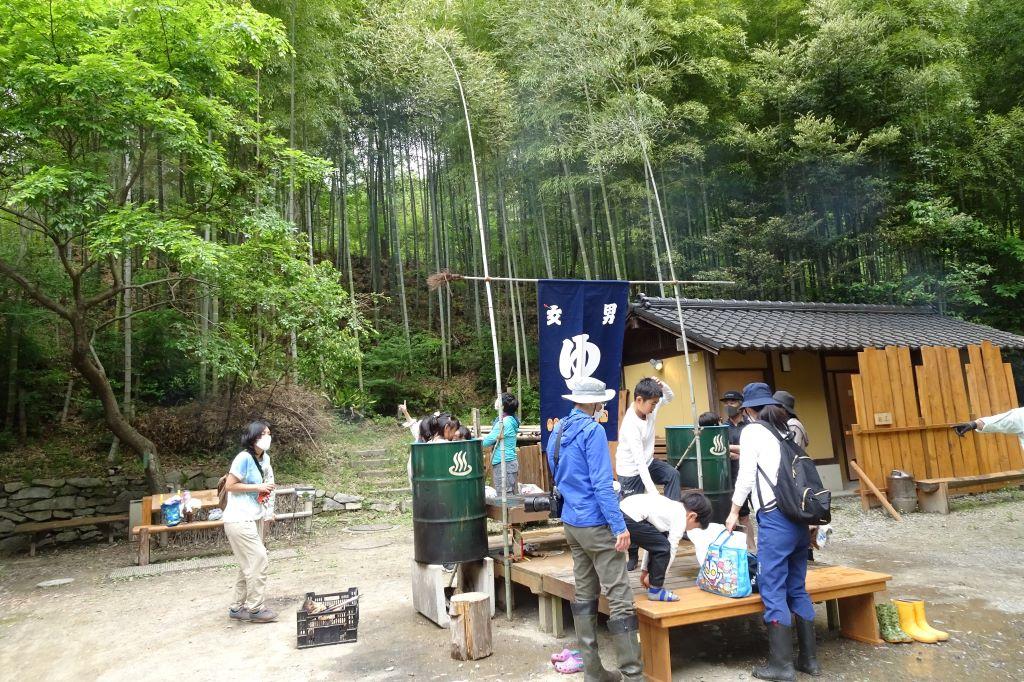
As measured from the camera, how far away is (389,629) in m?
3.97

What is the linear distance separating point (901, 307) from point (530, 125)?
24.6ft

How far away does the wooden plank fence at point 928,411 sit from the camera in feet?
23.8

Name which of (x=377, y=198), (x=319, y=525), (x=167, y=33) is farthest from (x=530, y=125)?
(x=319, y=525)

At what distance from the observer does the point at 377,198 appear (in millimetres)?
16062

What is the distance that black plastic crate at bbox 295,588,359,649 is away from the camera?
3.69 meters

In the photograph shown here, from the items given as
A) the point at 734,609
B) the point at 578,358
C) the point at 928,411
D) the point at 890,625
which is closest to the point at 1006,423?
the point at 890,625

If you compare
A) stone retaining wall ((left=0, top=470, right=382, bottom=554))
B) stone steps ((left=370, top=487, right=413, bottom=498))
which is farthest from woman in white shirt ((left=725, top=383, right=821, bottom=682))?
stone retaining wall ((left=0, top=470, right=382, bottom=554))

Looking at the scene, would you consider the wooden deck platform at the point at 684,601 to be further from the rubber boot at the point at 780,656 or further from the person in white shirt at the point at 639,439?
the person in white shirt at the point at 639,439

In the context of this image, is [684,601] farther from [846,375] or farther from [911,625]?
[846,375]

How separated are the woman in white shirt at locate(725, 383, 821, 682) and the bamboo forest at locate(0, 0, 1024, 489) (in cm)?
454

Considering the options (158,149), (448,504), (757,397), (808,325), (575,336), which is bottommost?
(448,504)

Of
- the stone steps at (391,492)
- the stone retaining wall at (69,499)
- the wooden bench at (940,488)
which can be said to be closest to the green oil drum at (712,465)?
the wooden bench at (940,488)

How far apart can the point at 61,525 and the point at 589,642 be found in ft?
23.5

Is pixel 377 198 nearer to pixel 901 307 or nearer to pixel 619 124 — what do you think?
pixel 619 124
